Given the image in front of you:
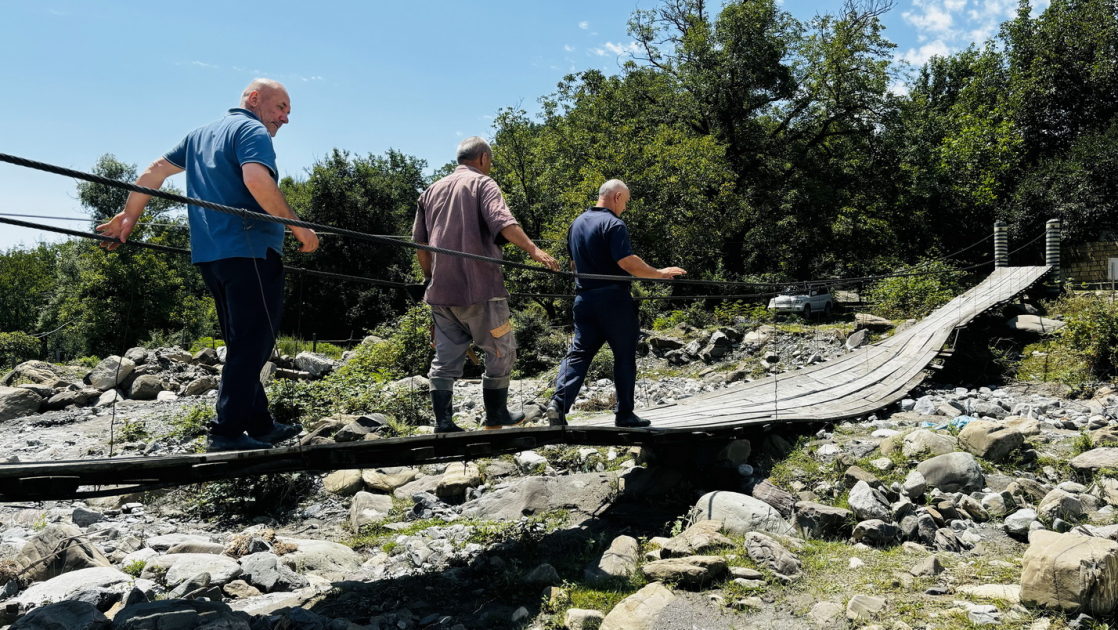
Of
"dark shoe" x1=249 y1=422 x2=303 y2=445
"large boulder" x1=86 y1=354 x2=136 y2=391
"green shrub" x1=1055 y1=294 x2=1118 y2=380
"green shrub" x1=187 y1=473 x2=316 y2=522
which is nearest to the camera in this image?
"dark shoe" x1=249 y1=422 x2=303 y2=445

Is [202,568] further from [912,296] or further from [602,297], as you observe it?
[912,296]

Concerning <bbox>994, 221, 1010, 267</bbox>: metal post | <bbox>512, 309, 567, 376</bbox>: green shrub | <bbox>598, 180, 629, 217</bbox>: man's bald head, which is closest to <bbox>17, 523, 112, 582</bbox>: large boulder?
<bbox>598, 180, 629, 217</bbox>: man's bald head

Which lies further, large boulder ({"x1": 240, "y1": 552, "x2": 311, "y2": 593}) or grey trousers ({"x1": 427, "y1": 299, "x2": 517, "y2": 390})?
large boulder ({"x1": 240, "y1": 552, "x2": 311, "y2": 593})

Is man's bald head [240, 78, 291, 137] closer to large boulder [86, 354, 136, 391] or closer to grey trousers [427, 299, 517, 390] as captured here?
grey trousers [427, 299, 517, 390]

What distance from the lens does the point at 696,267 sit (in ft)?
64.6

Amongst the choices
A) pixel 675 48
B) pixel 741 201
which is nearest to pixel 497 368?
pixel 741 201

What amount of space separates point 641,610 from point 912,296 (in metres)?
12.6

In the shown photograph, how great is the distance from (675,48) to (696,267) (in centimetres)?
840

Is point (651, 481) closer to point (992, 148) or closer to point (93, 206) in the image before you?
point (992, 148)

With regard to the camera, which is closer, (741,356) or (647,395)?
(647,395)

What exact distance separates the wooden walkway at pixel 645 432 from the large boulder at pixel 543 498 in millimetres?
608

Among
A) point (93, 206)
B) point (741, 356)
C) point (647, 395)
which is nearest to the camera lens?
point (647, 395)

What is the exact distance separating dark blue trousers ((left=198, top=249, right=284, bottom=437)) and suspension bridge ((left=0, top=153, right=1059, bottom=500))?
0.77 feet

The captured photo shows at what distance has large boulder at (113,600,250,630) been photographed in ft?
10.6
